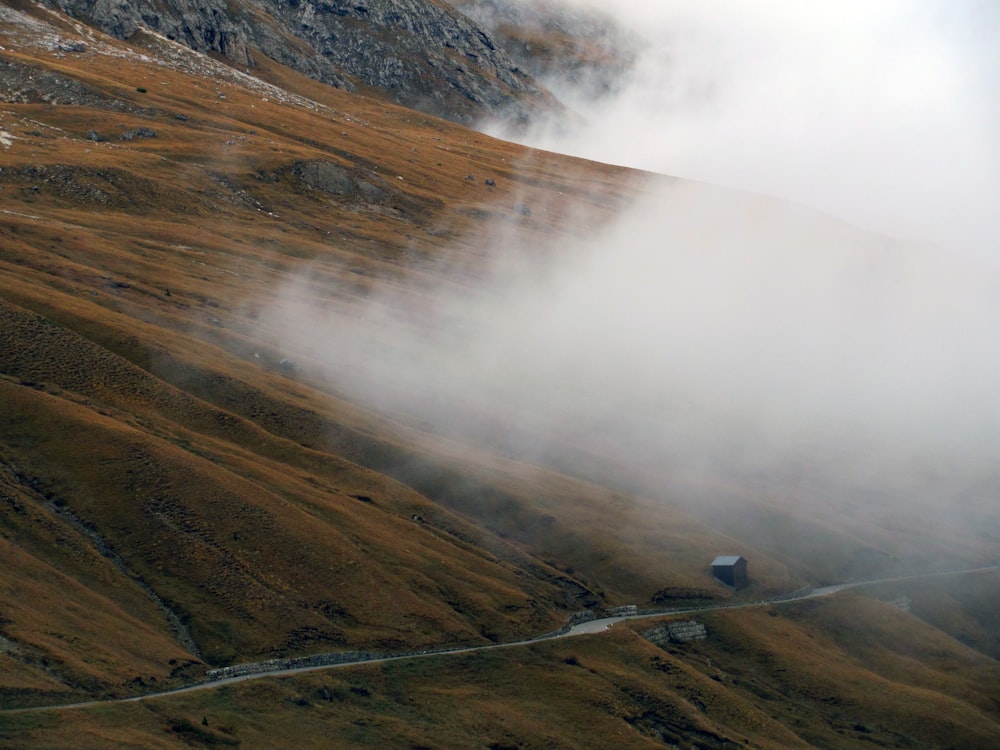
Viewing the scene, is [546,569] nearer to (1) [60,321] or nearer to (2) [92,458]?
(2) [92,458]

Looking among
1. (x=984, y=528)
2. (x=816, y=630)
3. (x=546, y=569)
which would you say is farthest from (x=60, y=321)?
(x=984, y=528)

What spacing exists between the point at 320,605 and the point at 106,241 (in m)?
110

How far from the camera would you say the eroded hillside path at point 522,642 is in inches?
3150

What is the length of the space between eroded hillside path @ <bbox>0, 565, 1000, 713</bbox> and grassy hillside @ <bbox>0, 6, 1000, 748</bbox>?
139 centimetres

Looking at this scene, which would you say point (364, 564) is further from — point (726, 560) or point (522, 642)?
point (726, 560)

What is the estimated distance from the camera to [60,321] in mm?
139875

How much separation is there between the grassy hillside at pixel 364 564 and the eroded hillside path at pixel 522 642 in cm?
139

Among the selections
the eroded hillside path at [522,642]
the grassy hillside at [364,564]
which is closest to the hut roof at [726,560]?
the grassy hillside at [364,564]

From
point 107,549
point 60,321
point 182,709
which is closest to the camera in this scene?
point 182,709

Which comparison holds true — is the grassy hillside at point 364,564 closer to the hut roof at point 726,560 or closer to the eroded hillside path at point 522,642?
the eroded hillside path at point 522,642

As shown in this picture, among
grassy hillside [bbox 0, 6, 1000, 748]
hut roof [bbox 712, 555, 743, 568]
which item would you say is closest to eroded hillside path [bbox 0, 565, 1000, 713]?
grassy hillside [bbox 0, 6, 1000, 748]

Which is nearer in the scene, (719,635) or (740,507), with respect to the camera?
(719,635)

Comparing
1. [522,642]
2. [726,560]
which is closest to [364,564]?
[522,642]

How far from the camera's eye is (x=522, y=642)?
4286 inches
